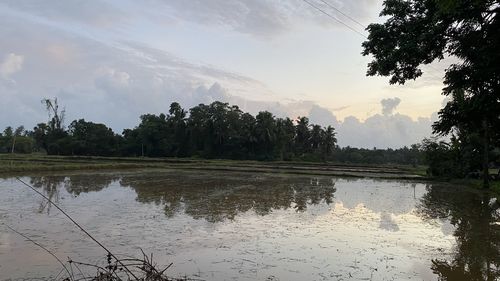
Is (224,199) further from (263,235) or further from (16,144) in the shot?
(16,144)

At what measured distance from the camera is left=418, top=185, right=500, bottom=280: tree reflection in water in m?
7.01

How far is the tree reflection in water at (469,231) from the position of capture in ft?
23.0

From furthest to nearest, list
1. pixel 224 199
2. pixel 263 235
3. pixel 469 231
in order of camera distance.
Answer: pixel 224 199 < pixel 469 231 < pixel 263 235

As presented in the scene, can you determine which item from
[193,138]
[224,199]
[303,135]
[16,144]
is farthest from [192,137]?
[224,199]

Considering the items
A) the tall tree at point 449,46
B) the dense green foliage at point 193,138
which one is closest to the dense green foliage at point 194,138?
the dense green foliage at point 193,138

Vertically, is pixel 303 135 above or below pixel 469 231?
above

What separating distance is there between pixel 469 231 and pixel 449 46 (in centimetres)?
479

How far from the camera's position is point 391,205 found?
15.6 m

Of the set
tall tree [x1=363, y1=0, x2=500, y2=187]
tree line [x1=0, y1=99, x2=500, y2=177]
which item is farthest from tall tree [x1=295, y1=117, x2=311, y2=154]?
tall tree [x1=363, y1=0, x2=500, y2=187]

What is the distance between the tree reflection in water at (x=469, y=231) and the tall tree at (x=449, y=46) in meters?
2.83

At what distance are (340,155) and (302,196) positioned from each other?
2125 inches

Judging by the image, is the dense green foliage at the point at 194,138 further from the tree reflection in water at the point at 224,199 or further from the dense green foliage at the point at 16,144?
the tree reflection in water at the point at 224,199

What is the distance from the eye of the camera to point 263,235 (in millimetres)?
9367

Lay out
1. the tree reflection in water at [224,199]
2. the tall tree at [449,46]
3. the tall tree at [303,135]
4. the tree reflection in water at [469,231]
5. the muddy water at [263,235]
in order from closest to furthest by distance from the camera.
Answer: the muddy water at [263,235] → the tree reflection in water at [469,231] → the tall tree at [449,46] → the tree reflection in water at [224,199] → the tall tree at [303,135]
